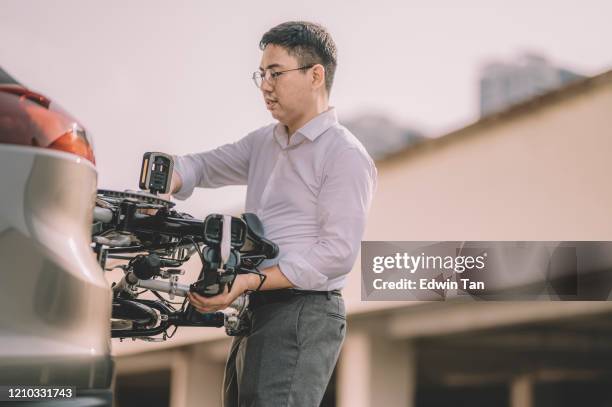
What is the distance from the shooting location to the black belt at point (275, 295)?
2176mm

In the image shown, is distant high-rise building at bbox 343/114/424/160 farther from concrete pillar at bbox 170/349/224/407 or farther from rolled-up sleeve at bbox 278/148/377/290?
concrete pillar at bbox 170/349/224/407

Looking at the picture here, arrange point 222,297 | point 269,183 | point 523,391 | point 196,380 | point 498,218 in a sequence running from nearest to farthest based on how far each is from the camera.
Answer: point 222,297 → point 269,183 → point 498,218 → point 523,391 → point 196,380

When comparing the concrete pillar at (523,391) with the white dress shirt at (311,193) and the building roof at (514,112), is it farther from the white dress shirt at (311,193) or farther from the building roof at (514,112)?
the white dress shirt at (311,193)

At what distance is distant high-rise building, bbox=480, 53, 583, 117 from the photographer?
6148mm

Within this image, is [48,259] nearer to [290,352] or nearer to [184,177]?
[290,352]

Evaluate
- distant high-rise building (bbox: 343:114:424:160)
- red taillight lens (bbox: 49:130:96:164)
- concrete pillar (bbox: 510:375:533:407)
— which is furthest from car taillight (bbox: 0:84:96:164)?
concrete pillar (bbox: 510:375:533:407)

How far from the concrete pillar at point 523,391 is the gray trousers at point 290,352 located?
817 cm

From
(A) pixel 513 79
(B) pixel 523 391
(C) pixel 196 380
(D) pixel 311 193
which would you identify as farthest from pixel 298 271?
(C) pixel 196 380

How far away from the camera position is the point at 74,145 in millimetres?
1592

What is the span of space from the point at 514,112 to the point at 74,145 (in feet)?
15.4

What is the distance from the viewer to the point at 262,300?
2.21 metres

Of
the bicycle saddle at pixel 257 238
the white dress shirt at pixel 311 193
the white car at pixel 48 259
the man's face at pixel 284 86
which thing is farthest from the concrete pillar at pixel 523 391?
the white car at pixel 48 259

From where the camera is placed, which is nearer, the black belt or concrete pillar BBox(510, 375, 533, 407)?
the black belt

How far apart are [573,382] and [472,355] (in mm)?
1410
